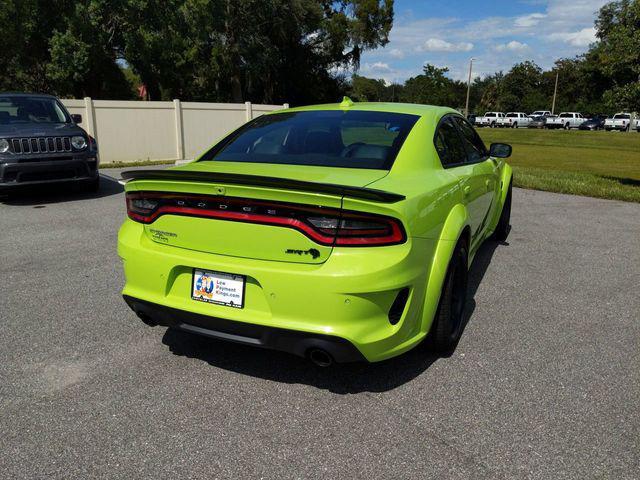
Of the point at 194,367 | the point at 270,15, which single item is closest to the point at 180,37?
the point at 270,15

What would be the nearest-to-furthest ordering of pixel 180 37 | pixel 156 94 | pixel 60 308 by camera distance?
1. pixel 60 308
2. pixel 180 37
3. pixel 156 94

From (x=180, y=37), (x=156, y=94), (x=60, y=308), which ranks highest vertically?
(x=180, y=37)

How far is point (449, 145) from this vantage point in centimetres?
390

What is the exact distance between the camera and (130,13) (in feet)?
85.6

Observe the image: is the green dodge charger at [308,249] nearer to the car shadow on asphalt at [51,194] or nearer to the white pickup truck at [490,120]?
the car shadow on asphalt at [51,194]

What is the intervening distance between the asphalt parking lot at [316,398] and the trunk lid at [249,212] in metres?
0.84

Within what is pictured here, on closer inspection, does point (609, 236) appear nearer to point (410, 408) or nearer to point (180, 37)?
point (410, 408)

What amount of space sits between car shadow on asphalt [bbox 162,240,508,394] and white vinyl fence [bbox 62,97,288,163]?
1321 cm

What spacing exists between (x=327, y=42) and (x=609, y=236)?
115 feet

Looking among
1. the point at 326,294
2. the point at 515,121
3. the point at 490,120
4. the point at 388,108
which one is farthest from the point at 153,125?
the point at 490,120

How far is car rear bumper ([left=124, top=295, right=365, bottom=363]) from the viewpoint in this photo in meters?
2.57

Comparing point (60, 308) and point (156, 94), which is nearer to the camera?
point (60, 308)

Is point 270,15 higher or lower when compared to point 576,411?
higher

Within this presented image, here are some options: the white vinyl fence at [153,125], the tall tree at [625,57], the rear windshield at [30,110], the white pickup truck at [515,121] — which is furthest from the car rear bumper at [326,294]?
the white pickup truck at [515,121]
